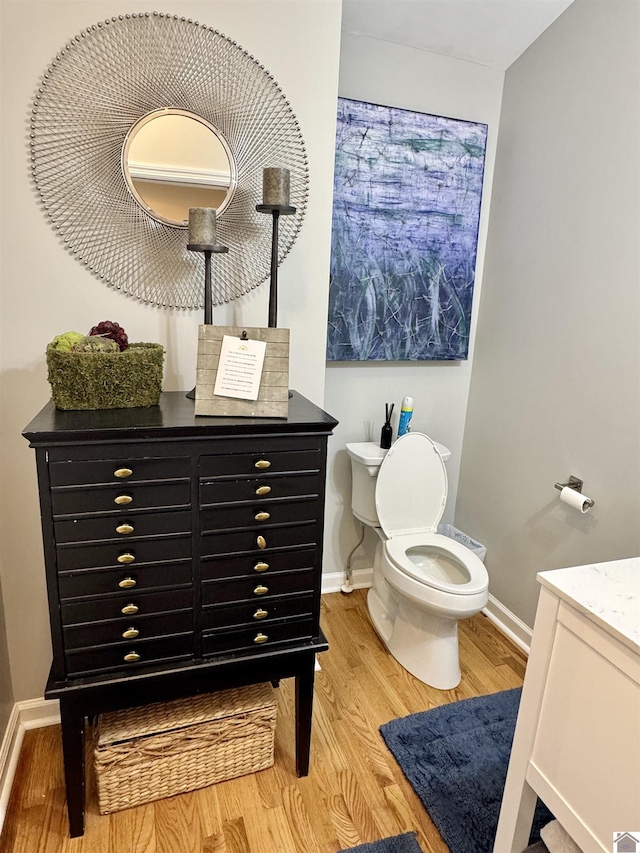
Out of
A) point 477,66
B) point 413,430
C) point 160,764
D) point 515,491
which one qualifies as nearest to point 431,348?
point 413,430

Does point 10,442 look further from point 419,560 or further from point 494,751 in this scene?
point 494,751

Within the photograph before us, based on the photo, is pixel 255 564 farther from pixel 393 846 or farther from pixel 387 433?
pixel 387 433

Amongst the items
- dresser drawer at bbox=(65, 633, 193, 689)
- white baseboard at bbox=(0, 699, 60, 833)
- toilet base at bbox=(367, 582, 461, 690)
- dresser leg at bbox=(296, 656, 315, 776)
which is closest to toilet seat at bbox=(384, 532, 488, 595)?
toilet base at bbox=(367, 582, 461, 690)

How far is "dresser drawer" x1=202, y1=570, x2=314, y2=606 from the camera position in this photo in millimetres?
1342

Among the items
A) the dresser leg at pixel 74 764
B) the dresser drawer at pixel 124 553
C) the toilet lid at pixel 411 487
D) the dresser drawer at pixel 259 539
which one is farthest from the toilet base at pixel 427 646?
the dresser leg at pixel 74 764

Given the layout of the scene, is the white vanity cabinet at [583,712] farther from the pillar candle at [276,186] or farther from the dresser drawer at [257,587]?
the pillar candle at [276,186]

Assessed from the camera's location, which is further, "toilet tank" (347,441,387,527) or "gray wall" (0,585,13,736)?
"toilet tank" (347,441,387,527)

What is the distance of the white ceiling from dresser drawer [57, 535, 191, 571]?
6.61ft

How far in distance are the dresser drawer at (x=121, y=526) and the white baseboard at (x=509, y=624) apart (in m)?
1.66

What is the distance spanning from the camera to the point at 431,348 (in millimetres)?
2369

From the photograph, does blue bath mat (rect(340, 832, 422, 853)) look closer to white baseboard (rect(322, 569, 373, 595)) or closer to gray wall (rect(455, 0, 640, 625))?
gray wall (rect(455, 0, 640, 625))

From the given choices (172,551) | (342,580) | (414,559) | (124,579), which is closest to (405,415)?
(414,559)

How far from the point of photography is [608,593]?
1042 mm

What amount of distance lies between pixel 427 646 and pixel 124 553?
129 cm
